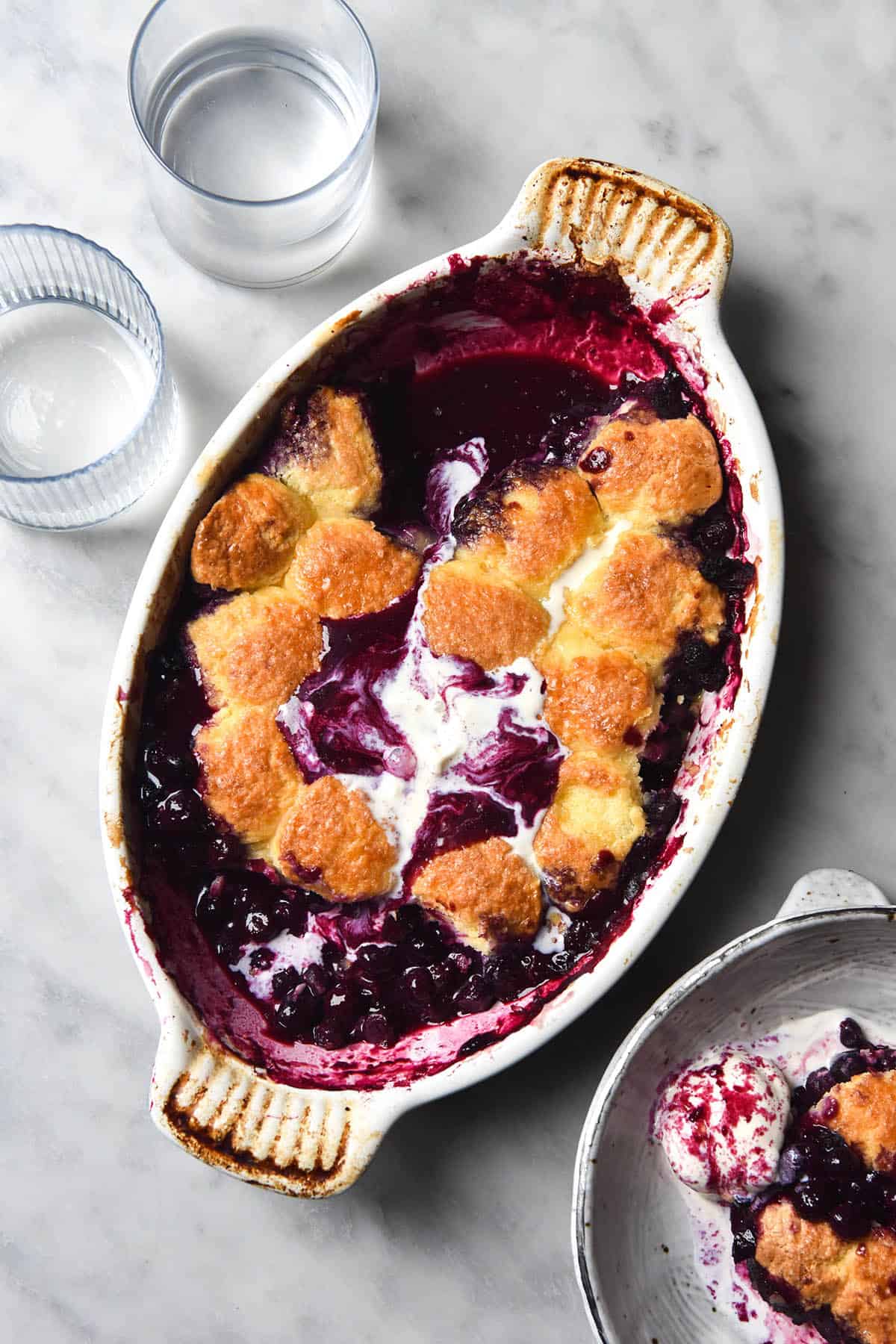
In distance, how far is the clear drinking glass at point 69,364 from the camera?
9.26 feet

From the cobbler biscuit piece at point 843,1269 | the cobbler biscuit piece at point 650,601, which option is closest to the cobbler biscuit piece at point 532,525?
the cobbler biscuit piece at point 650,601

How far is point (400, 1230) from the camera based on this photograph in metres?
2.81

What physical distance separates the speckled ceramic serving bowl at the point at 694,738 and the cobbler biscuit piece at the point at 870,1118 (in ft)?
2.07

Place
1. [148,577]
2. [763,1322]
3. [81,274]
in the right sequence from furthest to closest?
[81,274]
[763,1322]
[148,577]

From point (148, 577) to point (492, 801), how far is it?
2.94ft

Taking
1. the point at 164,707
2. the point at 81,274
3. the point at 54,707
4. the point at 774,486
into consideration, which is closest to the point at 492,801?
the point at 164,707

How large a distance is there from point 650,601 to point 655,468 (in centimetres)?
30

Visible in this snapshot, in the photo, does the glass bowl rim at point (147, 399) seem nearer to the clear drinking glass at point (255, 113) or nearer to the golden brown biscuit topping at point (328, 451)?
the clear drinking glass at point (255, 113)

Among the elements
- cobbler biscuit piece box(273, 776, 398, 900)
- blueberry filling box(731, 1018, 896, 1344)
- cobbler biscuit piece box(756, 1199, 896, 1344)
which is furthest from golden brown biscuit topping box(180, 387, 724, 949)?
cobbler biscuit piece box(756, 1199, 896, 1344)

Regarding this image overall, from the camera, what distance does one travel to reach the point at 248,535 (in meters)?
2.56

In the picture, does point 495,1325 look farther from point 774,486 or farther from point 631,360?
point 631,360

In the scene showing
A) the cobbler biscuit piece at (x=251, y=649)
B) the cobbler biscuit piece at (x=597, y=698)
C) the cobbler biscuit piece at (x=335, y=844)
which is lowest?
the cobbler biscuit piece at (x=335, y=844)

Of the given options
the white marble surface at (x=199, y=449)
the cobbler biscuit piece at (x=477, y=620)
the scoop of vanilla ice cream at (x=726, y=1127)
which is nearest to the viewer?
the scoop of vanilla ice cream at (x=726, y=1127)

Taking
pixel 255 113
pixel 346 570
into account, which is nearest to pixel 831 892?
pixel 346 570
